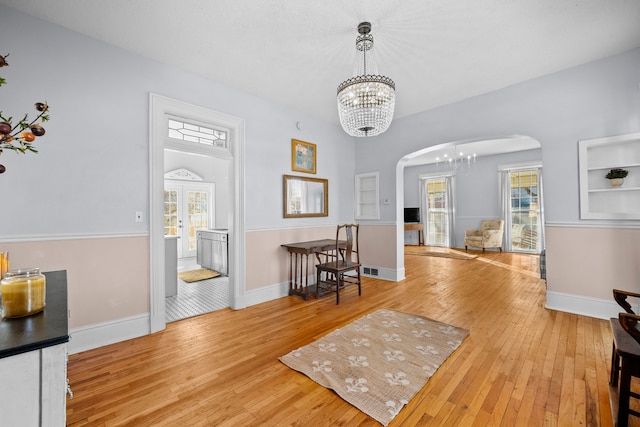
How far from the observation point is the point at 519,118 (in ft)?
12.1

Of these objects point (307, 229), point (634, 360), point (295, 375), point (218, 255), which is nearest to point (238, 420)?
point (295, 375)

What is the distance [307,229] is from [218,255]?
2140mm

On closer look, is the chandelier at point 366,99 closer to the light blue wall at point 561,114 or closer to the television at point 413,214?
the light blue wall at point 561,114

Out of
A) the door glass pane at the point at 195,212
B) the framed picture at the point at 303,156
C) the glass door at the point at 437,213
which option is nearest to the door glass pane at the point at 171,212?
the door glass pane at the point at 195,212

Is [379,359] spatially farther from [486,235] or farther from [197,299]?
[486,235]

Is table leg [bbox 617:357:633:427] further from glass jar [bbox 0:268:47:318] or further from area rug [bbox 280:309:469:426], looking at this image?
glass jar [bbox 0:268:47:318]

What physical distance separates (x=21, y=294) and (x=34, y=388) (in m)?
0.41

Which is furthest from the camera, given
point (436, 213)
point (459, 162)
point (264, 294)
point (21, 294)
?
point (436, 213)

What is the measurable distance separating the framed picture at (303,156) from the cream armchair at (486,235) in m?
5.97

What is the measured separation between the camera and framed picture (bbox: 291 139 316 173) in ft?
14.5

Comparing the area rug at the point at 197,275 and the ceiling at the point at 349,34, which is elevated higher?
the ceiling at the point at 349,34

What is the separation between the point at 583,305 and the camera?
328cm

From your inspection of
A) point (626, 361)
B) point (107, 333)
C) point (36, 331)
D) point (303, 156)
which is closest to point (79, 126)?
point (107, 333)

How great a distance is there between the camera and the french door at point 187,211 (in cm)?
684
